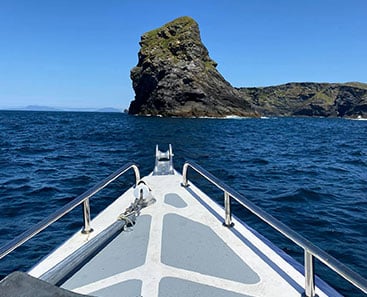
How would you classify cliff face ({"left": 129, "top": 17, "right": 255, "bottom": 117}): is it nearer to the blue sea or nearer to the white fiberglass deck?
the blue sea

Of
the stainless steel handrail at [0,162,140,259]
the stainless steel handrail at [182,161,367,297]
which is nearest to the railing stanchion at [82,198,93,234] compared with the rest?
the stainless steel handrail at [0,162,140,259]

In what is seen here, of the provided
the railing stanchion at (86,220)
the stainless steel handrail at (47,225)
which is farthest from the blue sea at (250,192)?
the stainless steel handrail at (47,225)

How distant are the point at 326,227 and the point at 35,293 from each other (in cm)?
649

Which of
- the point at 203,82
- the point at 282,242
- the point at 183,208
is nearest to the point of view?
the point at 183,208

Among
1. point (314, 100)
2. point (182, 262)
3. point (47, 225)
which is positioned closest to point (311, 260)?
point (182, 262)

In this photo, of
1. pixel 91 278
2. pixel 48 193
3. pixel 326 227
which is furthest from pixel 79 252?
pixel 48 193

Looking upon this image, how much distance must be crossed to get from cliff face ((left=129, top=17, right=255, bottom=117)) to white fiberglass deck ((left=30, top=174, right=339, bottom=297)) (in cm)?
7574

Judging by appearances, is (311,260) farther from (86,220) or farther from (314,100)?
(314,100)

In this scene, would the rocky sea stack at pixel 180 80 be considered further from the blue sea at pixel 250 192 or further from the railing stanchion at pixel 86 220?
the railing stanchion at pixel 86 220

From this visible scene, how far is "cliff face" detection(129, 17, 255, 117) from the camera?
7975 centimetres

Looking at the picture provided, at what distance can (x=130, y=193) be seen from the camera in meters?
4.79

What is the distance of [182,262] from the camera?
2.65m

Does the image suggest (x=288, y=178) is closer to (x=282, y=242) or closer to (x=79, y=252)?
(x=282, y=242)

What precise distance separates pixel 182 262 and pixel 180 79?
265 ft
